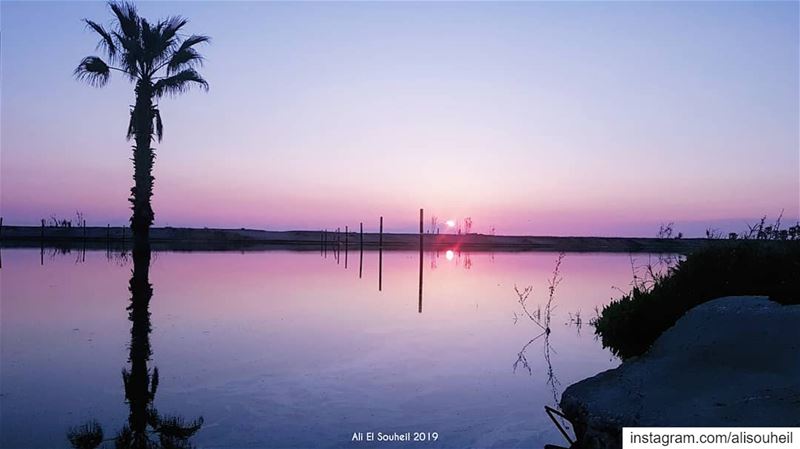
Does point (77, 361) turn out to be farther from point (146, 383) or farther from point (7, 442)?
point (7, 442)

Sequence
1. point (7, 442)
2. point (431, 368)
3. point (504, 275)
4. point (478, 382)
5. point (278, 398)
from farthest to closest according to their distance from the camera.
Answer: point (504, 275), point (431, 368), point (478, 382), point (278, 398), point (7, 442)

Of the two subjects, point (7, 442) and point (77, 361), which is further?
point (77, 361)

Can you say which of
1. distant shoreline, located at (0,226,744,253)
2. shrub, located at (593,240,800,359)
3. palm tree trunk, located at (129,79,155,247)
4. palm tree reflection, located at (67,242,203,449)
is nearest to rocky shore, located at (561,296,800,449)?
shrub, located at (593,240,800,359)

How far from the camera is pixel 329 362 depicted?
10430 mm

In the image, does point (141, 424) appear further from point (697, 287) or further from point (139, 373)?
point (697, 287)

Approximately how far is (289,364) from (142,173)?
24.5m

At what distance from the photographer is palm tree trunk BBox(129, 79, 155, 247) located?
104 ft

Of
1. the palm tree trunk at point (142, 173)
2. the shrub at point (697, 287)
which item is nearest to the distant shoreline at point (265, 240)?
the palm tree trunk at point (142, 173)

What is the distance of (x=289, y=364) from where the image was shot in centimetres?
1016

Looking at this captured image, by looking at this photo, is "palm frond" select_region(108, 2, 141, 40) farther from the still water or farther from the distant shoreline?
the distant shoreline

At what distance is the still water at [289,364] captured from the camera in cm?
713

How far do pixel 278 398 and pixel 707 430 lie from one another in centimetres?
490

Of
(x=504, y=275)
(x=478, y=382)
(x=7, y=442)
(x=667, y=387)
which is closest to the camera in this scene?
(x=7, y=442)

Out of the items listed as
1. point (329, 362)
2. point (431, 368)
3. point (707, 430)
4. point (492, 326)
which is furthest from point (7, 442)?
point (492, 326)
